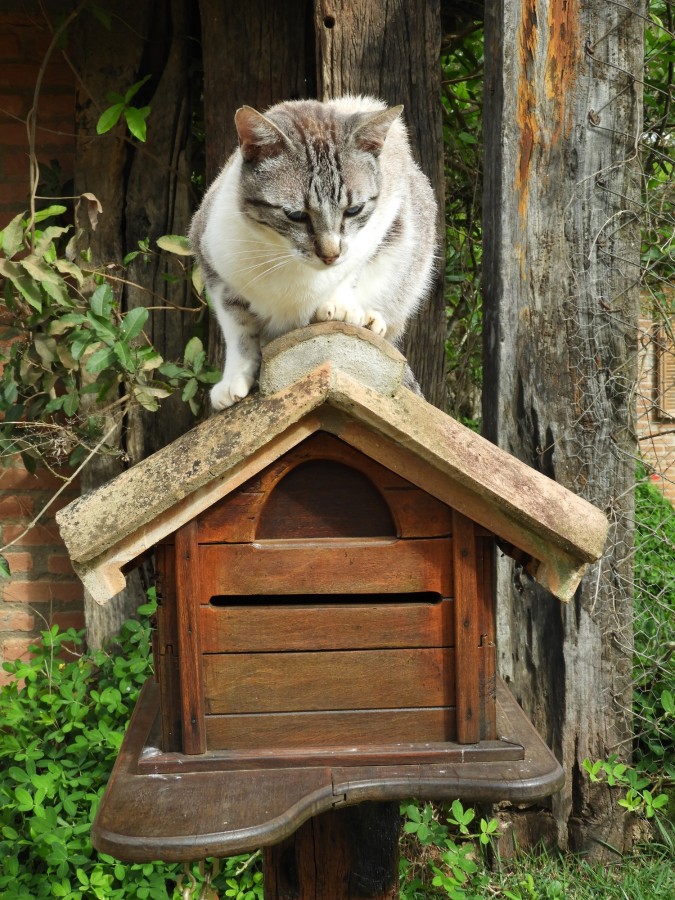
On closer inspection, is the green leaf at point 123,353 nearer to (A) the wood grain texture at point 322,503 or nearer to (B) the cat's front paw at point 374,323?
Answer: (B) the cat's front paw at point 374,323

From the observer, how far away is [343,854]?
1.74 m

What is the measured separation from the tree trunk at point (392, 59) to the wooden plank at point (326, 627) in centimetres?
146

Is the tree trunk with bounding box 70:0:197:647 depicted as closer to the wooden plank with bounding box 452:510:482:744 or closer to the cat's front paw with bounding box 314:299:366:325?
the cat's front paw with bounding box 314:299:366:325

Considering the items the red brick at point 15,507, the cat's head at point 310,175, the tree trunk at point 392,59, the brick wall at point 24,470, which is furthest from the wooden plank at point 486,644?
the red brick at point 15,507

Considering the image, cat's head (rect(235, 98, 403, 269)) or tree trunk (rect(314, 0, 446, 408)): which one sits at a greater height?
tree trunk (rect(314, 0, 446, 408))

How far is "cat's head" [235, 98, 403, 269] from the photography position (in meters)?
1.78

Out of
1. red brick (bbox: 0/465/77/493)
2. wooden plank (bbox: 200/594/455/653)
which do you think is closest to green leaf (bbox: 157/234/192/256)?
red brick (bbox: 0/465/77/493)

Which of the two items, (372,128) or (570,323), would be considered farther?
(570,323)

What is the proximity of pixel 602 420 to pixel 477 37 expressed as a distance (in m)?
1.55

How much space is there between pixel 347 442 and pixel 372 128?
0.78 m

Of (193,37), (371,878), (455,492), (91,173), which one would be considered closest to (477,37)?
(193,37)

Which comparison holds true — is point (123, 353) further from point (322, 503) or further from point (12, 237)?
point (322, 503)

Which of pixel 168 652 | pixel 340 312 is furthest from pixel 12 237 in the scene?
pixel 168 652

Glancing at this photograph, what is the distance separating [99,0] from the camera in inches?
115
